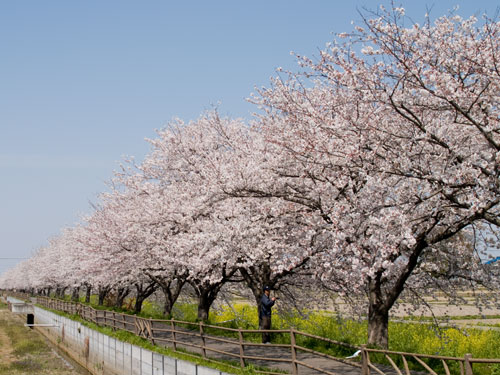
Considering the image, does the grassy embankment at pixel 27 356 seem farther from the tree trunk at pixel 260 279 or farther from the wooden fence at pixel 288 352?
the tree trunk at pixel 260 279

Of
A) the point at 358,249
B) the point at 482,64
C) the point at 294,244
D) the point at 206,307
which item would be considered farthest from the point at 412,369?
the point at 206,307

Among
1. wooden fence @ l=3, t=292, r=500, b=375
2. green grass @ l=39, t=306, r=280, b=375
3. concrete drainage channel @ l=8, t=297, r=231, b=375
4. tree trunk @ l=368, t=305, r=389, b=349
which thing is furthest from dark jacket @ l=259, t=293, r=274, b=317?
tree trunk @ l=368, t=305, r=389, b=349

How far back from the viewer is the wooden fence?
9.02 metres

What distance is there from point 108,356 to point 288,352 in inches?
402

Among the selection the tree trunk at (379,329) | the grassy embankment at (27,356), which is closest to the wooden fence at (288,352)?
the tree trunk at (379,329)

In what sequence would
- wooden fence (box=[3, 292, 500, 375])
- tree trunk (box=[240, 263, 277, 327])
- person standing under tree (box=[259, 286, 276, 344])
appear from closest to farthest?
wooden fence (box=[3, 292, 500, 375]), person standing under tree (box=[259, 286, 276, 344]), tree trunk (box=[240, 263, 277, 327])

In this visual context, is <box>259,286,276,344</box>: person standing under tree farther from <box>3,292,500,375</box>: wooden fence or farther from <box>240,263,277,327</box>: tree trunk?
<box>240,263,277,327</box>: tree trunk

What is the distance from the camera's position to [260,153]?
50.4ft

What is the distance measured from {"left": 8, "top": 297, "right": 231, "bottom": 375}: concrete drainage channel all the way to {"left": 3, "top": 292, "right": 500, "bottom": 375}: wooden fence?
0.65m

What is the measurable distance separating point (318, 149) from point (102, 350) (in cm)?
1611

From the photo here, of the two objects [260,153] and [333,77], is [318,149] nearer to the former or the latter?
[333,77]

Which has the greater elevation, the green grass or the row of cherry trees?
the row of cherry trees

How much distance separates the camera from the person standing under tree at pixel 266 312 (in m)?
15.7

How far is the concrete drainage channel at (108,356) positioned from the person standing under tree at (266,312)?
10.4 feet
